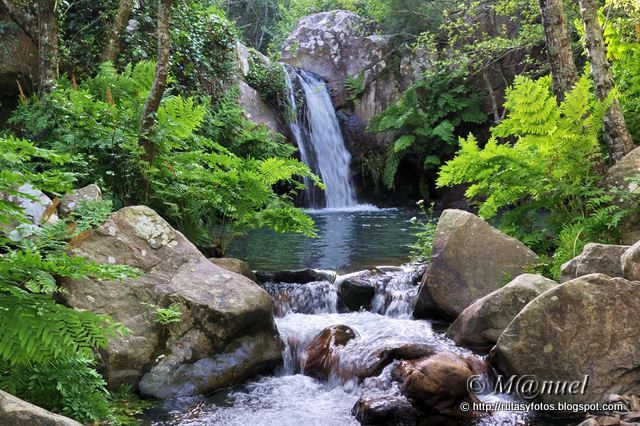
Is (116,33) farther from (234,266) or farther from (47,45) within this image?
(234,266)

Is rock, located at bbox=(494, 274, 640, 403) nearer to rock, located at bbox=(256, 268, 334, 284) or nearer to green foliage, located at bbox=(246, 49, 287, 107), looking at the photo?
rock, located at bbox=(256, 268, 334, 284)

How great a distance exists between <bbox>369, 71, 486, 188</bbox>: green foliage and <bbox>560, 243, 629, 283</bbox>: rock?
1137 cm

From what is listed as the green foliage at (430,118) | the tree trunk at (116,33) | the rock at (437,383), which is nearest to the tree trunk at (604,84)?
the rock at (437,383)

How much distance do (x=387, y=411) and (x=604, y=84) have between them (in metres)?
4.76

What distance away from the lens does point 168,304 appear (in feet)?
15.1

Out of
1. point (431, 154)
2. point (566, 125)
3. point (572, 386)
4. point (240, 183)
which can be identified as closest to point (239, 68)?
point (431, 154)

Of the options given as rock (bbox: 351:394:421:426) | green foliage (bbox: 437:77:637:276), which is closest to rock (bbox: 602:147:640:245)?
green foliage (bbox: 437:77:637:276)

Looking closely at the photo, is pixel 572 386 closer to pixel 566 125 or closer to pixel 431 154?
pixel 566 125

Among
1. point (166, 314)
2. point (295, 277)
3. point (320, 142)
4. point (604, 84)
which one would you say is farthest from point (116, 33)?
point (320, 142)

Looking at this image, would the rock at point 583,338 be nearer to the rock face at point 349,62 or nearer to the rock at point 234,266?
the rock at point 234,266

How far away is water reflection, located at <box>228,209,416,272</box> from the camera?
26.9 ft

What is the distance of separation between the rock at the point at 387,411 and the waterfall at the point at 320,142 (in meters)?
12.5

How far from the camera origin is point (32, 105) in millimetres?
6805

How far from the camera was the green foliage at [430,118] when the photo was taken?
16.0 metres
